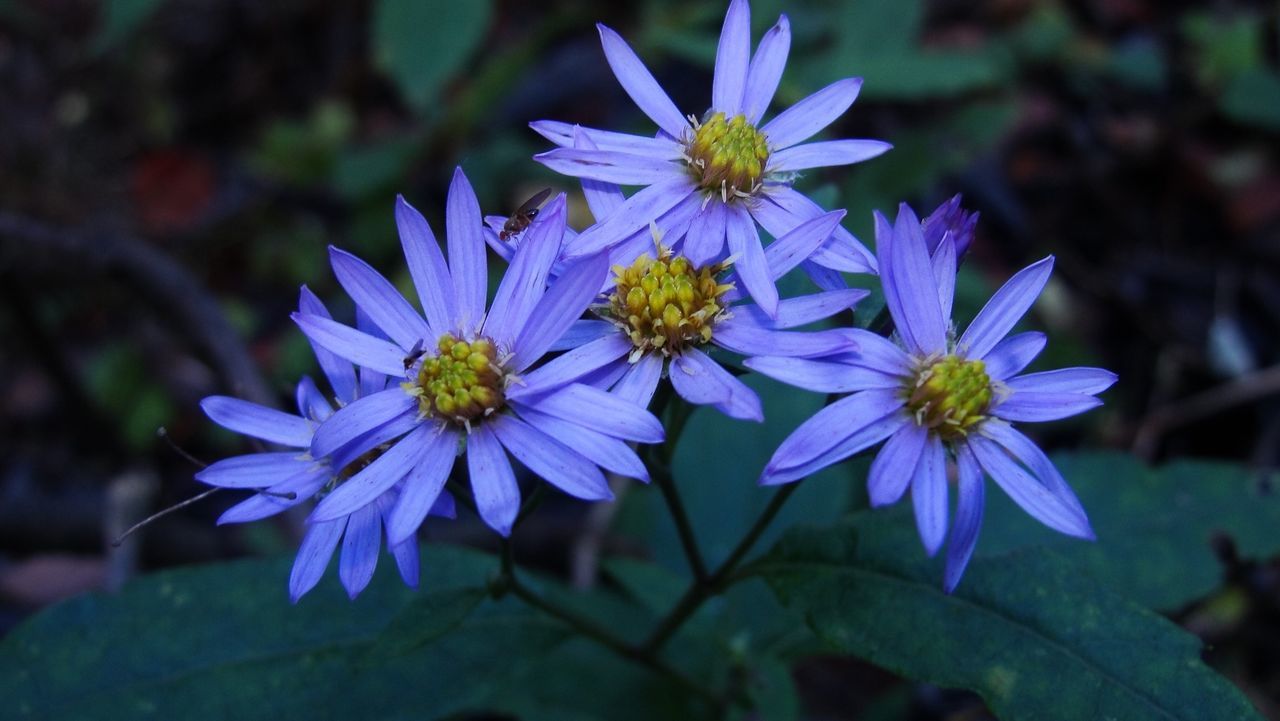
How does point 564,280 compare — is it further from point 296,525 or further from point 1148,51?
point 1148,51

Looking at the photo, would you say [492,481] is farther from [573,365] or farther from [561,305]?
[561,305]

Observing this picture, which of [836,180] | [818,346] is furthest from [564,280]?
[836,180]

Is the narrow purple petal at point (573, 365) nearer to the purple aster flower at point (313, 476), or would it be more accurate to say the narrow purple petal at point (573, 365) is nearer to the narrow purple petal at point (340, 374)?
the purple aster flower at point (313, 476)

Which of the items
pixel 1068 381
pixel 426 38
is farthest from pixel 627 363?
pixel 426 38

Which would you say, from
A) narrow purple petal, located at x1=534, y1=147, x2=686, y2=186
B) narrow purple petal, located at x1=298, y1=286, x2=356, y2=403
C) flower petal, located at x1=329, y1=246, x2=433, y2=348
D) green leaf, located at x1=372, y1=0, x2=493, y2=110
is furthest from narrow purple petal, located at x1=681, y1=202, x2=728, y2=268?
green leaf, located at x1=372, y1=0, x2=493, y2=110

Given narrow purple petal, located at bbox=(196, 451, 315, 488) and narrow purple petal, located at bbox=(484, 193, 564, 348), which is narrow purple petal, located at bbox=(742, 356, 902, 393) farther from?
narrow purple petal, located at bbox=(196, 451, 315, 488)

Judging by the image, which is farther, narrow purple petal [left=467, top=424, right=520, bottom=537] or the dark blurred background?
the dark blurred background

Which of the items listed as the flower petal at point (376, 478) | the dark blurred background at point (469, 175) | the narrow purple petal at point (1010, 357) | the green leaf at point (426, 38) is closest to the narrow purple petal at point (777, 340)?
the narrow purple petal at point (1010, 357)
